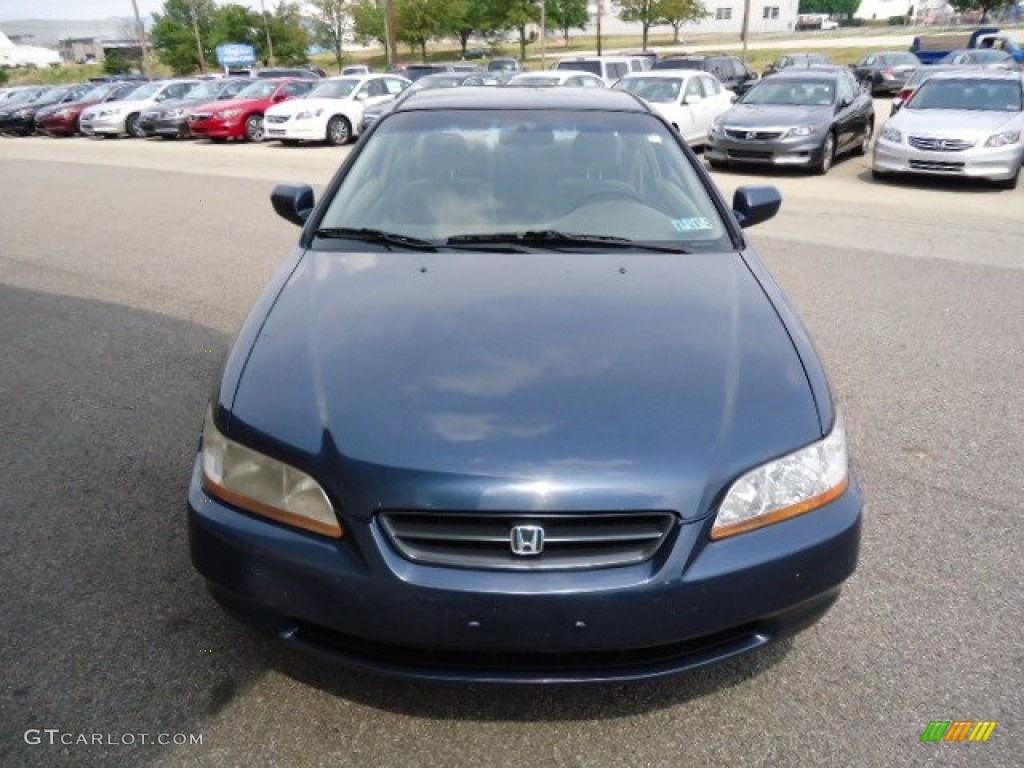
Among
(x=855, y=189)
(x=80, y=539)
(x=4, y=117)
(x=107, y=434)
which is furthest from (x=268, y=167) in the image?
(x=4, y=117)

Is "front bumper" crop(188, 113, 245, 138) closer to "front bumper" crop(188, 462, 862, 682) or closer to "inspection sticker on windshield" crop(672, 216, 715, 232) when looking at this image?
"inspection sticker on windshield" crop(672, 216, 715, 232)

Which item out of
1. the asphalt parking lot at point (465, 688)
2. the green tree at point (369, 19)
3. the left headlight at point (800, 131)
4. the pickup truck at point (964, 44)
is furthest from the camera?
the green tree at point (369, 19)

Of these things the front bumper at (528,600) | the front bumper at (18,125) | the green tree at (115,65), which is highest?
the front bumper at (528,600)

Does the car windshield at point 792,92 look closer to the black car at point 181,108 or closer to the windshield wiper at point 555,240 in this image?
the windshield wiper at point 555,240

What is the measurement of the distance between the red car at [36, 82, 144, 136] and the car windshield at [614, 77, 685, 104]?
18.2m

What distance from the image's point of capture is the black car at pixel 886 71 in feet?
98.1

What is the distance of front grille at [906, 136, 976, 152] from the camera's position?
433 inches

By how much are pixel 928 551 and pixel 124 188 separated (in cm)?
1395

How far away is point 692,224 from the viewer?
338 cm

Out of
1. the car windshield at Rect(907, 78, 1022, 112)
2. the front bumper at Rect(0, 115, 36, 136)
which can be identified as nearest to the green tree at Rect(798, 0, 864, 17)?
the front bumper at Rect(0, 115, 36, 136)

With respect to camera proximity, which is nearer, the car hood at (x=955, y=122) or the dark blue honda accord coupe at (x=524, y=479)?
the dark blue honda accord coupe at (x=524, y=479)

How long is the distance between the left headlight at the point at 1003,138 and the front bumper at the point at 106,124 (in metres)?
23.0

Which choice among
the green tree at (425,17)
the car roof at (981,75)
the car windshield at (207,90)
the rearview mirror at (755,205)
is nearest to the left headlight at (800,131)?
the car roof at (981,75)

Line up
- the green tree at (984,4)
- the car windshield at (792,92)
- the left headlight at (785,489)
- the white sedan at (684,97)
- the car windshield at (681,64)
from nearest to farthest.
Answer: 1. the left headlight at (785,489)
2. the car windshield at (792,92)
3. the white sedan at (684,97)
4. the car windshield at (681,64)
5. the green tree at (984,4)
